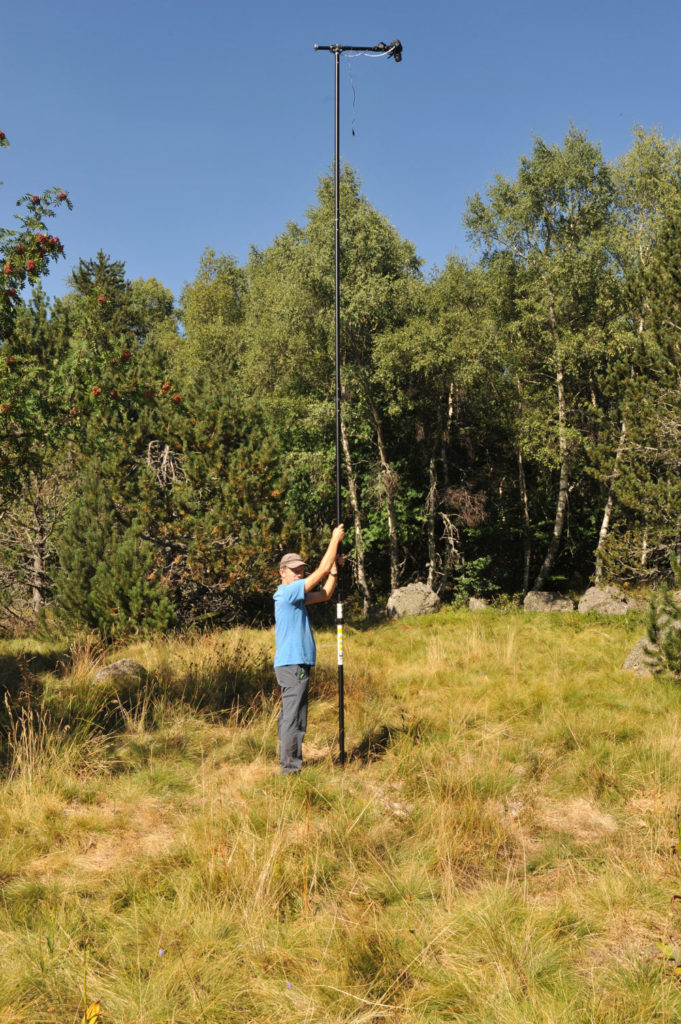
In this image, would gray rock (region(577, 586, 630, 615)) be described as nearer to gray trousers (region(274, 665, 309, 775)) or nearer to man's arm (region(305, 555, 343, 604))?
man's arm (region(305, 555, 343, 604))

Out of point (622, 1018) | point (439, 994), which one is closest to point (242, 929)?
point (439, 994)

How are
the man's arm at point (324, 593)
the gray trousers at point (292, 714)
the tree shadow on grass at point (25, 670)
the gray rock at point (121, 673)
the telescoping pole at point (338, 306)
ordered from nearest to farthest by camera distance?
the gray trousers at point (292, 714) → the man's arm at point (324, 593) → the telescoping pole at point (338, 306) → the tree shadow on grass at point (25, 670) → the gray rock at point (121, 673)

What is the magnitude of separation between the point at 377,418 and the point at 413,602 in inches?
226

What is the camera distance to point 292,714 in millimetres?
5441

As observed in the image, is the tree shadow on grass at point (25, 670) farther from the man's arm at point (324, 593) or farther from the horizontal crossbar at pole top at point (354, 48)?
the horizontal crossbar at pole top at point (354, 48)

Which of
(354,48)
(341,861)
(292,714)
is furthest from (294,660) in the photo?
(354,48)

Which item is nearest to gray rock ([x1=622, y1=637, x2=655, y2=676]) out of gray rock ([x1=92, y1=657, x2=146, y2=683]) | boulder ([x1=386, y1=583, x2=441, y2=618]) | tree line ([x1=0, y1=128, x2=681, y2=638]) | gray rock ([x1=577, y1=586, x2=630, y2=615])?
tree line ([x1=0, y1=128, x2=681, y2=638])

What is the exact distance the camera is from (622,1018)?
2850 mm

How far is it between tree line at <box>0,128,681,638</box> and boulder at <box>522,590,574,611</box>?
82.3 inches

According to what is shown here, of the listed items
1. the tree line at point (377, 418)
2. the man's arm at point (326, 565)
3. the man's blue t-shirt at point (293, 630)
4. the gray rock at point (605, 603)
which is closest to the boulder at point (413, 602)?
the tree line at point (377, 418)

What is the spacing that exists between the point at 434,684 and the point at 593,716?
238 cm

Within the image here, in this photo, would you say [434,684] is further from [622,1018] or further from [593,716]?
[622,1018]

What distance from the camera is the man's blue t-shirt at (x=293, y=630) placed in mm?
5473

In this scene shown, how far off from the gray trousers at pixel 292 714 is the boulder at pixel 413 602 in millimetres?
12445
